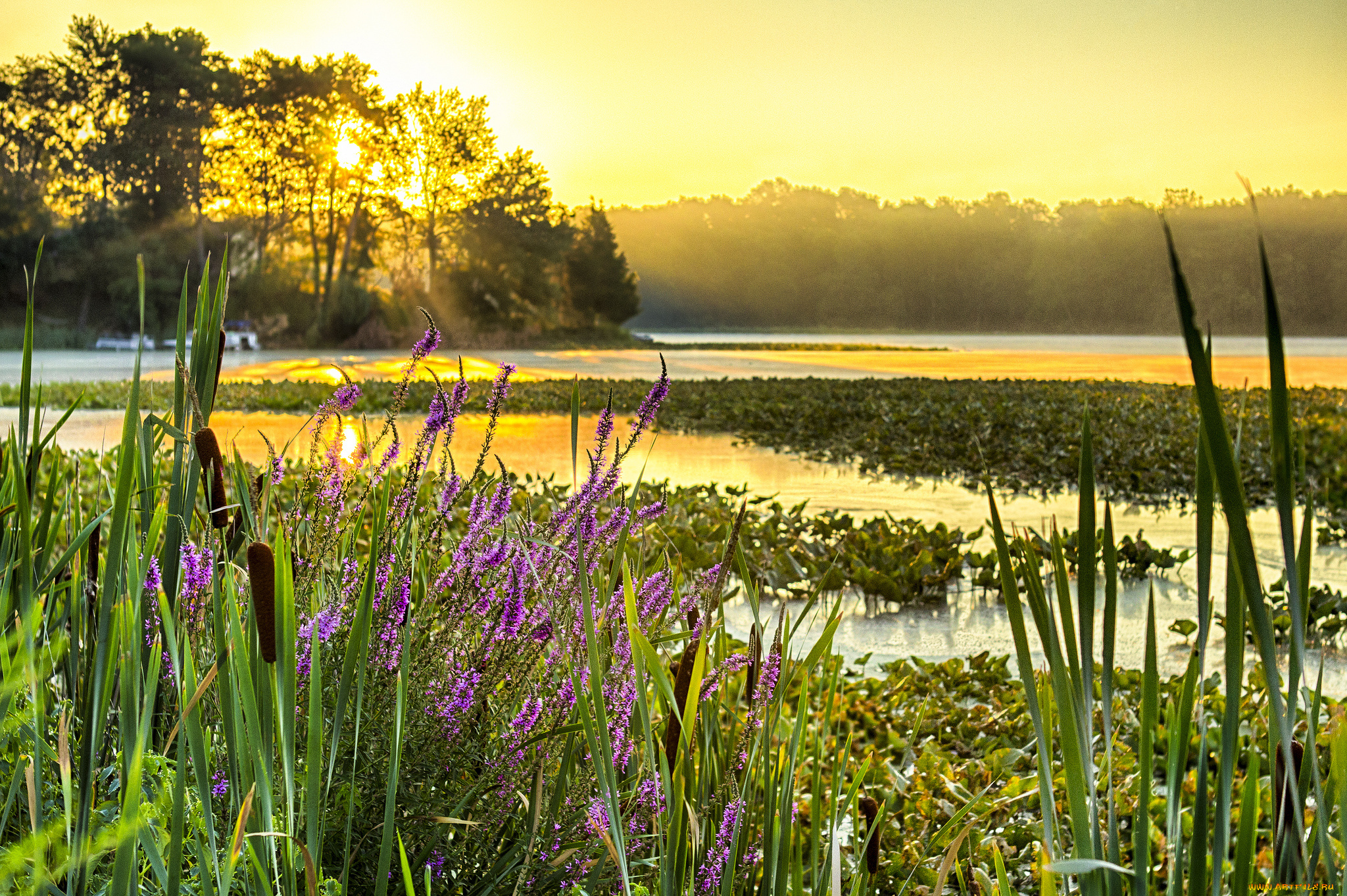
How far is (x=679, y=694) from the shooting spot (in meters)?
0.95

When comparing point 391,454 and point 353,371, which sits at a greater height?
point 353,371

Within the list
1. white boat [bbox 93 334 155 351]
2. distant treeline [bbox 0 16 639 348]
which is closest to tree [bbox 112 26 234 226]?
distant treeline [bbox 0 16 639 348]

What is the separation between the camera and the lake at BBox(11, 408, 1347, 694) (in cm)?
351

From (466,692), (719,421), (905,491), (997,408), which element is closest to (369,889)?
(466,692)

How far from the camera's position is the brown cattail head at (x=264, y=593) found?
65 cm

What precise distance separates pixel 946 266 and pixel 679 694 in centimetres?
8536

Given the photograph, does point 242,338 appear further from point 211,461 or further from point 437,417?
point 211,461

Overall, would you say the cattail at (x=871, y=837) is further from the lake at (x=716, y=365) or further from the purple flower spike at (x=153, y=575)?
the lake at (x=716, y=365)

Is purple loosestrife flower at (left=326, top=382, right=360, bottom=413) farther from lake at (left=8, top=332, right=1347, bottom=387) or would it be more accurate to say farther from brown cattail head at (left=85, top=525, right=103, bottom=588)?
lake at (left=8, top=332, right=1347, bottom=387)

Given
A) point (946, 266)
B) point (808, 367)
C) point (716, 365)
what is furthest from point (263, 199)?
point (946, 266)

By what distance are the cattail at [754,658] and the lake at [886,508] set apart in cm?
12

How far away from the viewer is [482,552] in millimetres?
1147

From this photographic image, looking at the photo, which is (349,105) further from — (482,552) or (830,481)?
(482,552)

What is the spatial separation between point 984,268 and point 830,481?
78.4m
